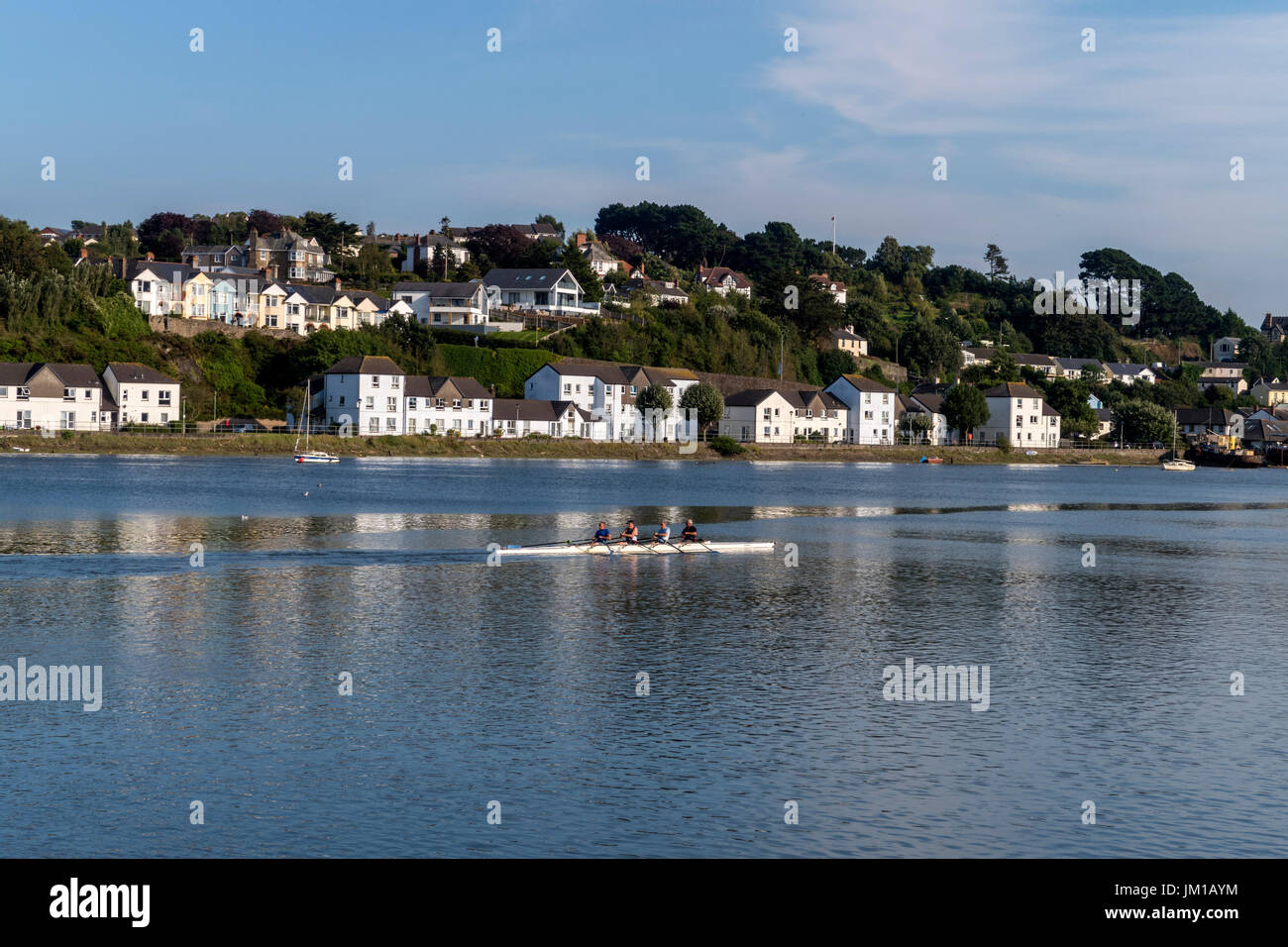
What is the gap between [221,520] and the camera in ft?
186

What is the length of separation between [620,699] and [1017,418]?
539 feet

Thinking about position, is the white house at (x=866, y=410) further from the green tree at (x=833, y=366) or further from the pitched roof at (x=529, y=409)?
the pitched roof at (x=529, y=409)

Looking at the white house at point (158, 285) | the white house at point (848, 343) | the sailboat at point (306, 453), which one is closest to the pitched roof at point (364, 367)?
the sailboat at point (306, 453)

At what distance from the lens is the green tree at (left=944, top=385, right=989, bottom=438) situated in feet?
564

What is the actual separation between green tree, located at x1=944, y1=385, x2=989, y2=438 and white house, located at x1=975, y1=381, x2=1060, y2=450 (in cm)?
381

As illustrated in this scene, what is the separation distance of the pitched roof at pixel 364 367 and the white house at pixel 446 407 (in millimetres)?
2702

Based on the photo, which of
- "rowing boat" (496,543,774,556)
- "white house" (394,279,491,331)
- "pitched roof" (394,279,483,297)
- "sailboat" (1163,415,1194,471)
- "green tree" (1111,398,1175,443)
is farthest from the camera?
"green tree" (1111,398,1175,443)

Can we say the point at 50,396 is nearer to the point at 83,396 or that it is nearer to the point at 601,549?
the point at 83,396

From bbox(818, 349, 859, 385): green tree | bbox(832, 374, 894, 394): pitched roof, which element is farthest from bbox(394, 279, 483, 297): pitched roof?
bbox(818, 349, 859, 385): green tree

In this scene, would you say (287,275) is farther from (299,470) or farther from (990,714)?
(990,714)

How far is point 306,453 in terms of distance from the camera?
4599 inches

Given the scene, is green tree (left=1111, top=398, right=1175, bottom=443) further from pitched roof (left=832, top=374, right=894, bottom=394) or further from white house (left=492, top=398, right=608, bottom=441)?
white house (left=492, top=398, right=608, bottom=441)
